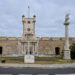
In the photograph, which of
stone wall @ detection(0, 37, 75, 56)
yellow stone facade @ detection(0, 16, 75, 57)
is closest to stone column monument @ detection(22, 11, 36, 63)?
yellow stone facade @ detection(0, 16, 75, 57)

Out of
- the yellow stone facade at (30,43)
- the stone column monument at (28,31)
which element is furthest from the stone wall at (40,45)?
the stone column monument at (28,31)

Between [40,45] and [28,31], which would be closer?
[28,31]

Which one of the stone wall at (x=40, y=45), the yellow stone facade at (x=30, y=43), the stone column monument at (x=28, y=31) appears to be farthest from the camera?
the stone wall at (x=40, y=45)

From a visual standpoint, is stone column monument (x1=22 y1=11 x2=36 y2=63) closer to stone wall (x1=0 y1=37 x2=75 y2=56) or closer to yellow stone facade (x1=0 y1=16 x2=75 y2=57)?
yellow stone facade (x1=0 y1=16 x2=75 y2=57)

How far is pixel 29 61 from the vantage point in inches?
1268

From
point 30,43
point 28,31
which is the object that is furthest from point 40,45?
point 28,31

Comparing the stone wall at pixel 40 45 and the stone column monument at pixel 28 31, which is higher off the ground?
the stone column monument at pixel 28 31

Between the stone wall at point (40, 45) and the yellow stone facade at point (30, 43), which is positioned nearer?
the yellow stone facade at point (30, 43)

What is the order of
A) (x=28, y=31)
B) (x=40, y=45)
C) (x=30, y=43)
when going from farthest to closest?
(x=40, y=45)
(x=30, y=43)
(x=28, y=31)

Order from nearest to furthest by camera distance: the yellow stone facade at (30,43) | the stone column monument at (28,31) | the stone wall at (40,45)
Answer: the stone column monument at (28,31)
the yellow stone facade at (30,43)
the stone wall at (40,45)

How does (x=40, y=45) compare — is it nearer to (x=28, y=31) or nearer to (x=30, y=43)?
(x=30, y=43)

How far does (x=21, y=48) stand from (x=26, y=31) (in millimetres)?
4006

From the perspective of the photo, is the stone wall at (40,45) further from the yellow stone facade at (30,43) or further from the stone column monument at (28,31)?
the stone column monument at (28,31)

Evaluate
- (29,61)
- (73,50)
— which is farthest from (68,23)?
(29,61)
